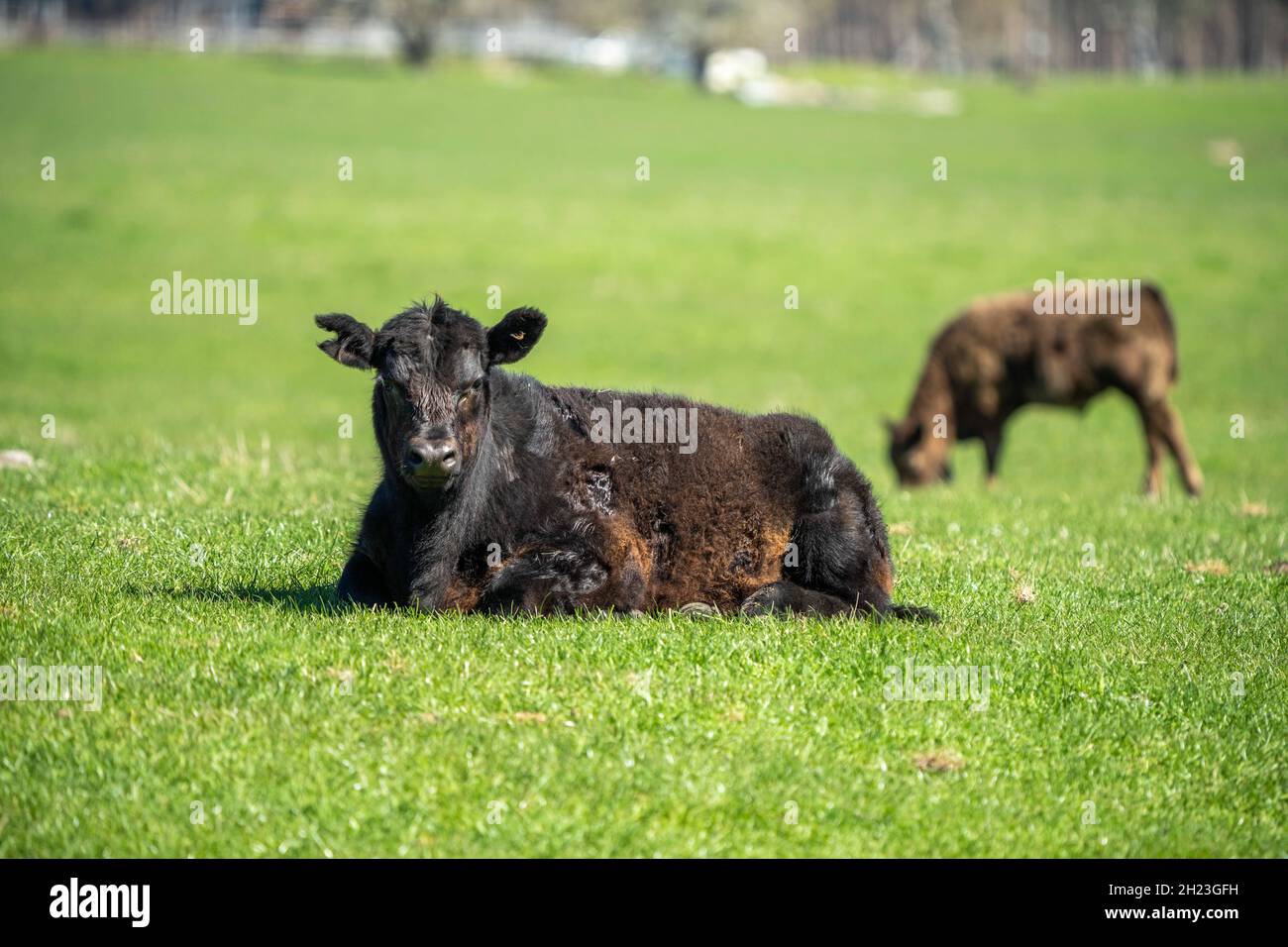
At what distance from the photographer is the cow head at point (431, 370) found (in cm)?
866

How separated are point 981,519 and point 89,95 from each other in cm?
6694

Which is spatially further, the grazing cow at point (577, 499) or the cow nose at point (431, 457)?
the grazing cow at point (577, 499)

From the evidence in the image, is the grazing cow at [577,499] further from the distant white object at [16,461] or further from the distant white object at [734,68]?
the distant white object at [734,68]

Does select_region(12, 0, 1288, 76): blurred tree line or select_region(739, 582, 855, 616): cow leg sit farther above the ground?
select_region(12, 0, 1288, 76): blurred tree line

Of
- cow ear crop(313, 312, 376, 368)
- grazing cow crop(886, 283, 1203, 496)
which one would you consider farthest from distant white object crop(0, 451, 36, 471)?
grazing cow crop(886, 283, 1203, 496)

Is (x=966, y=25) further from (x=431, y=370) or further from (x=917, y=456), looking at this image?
(x=431, y=370)

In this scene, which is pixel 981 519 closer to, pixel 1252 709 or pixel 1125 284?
pixel 1252 709

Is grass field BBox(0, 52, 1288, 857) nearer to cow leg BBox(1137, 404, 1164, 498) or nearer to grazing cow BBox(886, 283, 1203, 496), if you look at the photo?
cow leg BBox(1137, 404, 1164, 498)

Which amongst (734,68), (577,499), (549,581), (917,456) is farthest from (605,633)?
(734,68)

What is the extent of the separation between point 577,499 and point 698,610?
104cm

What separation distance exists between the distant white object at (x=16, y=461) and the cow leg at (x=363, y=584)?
19.1 ft

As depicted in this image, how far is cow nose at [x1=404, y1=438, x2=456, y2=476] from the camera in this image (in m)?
8.32

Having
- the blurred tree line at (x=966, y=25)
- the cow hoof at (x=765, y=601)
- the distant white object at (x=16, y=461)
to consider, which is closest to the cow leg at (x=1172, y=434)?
the cow hoof at (x=765, y=601)

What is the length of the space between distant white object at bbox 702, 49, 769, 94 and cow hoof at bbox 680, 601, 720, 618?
9879 centimetres
